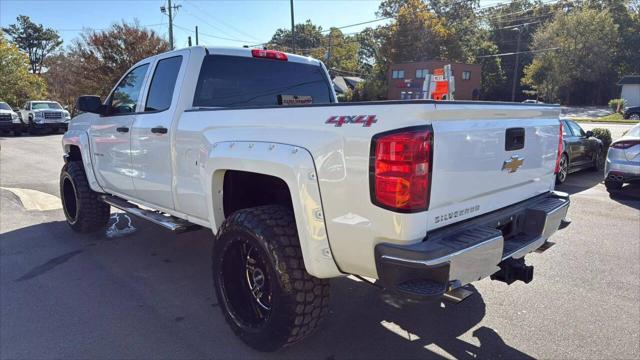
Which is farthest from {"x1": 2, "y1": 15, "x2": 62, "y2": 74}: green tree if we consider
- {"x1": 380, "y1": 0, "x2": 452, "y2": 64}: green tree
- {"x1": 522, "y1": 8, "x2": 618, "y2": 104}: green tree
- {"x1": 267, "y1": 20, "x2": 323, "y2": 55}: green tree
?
{"x1": 522, "y1": 8, "x2": 618, "y2": 104}: green tree

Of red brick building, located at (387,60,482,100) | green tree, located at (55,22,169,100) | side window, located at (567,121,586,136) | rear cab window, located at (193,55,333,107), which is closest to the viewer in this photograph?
rear cab window, located at (193,55,333,107)

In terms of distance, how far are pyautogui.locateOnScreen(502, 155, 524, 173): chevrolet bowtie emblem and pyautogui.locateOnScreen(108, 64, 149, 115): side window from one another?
3.46 metres

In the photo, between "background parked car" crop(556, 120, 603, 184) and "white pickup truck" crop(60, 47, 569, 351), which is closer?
"white pickup truck" crop(60, 47, 569, 351)

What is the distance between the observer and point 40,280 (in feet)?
14.0

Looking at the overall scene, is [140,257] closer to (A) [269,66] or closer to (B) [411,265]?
(A) [269,66]

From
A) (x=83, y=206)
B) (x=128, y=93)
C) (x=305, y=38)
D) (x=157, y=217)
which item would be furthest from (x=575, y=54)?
(x=157, y=217)

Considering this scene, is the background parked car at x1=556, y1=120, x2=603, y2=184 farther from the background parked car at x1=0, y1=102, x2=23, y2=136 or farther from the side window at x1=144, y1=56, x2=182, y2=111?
the background parked car at x1=0, y1=102, x2=23, y2=136

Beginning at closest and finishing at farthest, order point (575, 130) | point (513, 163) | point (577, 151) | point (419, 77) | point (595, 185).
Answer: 1. point (513, 163)
2. point (595, 185)
3. point (577, 151)
4. point (575, 130)
5. point (419, 77)

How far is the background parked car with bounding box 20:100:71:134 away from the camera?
2253cm

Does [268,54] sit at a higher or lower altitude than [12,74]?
lower

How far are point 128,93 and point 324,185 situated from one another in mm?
3230

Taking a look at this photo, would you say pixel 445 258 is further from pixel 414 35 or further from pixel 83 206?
pixel 414 35

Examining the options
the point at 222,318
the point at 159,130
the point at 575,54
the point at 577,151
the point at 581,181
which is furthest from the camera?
the point at 575,54

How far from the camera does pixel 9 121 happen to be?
72.5 ft
